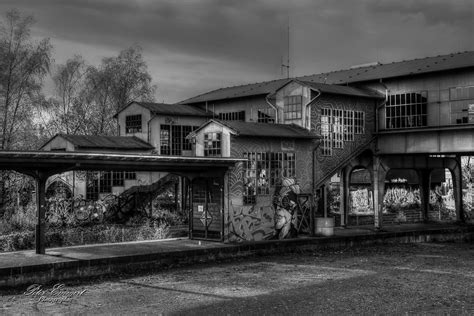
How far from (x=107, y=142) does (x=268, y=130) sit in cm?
1130

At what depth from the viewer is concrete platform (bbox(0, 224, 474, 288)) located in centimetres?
1844

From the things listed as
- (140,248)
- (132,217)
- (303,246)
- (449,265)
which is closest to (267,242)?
(303,246)

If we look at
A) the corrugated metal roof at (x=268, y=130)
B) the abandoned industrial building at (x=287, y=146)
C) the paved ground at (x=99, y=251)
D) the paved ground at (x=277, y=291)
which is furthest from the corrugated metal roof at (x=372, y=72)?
the paved ground at (x=99, y=251)

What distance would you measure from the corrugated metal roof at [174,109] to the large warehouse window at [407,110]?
11940 mm

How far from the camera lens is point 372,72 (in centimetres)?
3384

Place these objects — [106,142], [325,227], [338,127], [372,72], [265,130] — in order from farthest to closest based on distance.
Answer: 1. [106,142]
2. [372,72]
3. [338,127]
4. [325,227]
5. [265,130]

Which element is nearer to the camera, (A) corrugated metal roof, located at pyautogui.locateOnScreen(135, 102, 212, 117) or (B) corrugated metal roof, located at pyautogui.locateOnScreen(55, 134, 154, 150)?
(B) corrugated metal roof, located at pyautogui.locateOnScreen(55, 134, 154, 150)

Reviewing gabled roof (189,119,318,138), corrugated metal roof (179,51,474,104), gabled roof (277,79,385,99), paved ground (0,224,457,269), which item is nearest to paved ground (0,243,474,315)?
paved ground (0,224,457,269)

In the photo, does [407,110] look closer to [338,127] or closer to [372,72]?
[338,127]

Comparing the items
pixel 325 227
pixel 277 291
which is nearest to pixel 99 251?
pixel 277 291

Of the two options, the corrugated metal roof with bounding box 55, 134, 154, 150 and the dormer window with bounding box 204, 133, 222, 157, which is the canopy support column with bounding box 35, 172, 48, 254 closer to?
the dormer window with bounding box 204, 133, 222, 157

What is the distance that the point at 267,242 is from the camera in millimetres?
25688

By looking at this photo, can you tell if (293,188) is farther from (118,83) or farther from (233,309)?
(118,83)

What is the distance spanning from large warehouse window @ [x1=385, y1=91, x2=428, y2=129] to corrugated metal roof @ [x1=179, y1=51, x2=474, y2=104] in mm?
1150
